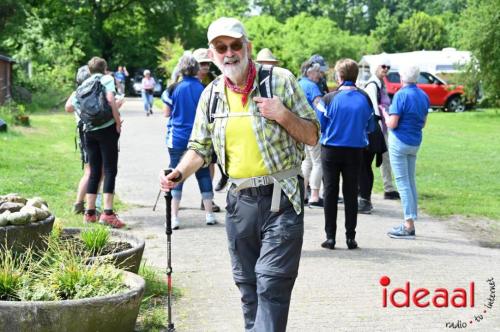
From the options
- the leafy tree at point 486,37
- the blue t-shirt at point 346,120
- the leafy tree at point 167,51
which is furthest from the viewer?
the leafy tree at point 167,51

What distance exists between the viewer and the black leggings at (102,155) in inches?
364

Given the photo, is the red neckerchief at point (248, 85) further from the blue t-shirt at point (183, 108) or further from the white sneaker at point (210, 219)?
the white sneaker at point (210, 219)

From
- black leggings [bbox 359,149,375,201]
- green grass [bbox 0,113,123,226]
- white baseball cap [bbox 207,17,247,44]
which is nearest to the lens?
white baseball cap [bbox 207,17,247,44]

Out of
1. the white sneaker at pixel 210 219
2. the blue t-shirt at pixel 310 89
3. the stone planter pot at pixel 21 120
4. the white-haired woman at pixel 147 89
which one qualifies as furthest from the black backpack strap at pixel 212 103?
the white-haired woman at pixel 147 89

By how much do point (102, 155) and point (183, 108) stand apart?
106 cm

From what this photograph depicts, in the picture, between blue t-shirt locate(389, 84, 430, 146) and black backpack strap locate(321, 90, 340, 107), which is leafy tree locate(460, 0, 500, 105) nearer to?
blue t-shirt locate(389, 84, 430, 146)

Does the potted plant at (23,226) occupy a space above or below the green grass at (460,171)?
above

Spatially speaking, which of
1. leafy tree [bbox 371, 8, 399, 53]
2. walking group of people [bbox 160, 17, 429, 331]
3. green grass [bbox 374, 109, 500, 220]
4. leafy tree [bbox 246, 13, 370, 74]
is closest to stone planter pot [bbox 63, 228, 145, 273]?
walking group of people [bbox 160, 17, 429, 331]

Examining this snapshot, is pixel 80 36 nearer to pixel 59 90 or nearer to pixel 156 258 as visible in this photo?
pixel 59 90

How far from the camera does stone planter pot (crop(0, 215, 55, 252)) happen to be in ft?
20.2

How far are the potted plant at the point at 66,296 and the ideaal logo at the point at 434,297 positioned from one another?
2.16 metres

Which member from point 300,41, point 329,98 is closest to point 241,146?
point 329,98

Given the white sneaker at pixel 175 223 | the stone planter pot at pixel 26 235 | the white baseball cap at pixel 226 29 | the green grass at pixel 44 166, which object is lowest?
the green grass at pixel 44 166

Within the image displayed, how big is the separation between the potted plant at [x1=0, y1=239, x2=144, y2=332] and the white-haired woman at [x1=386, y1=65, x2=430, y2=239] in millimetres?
4162
